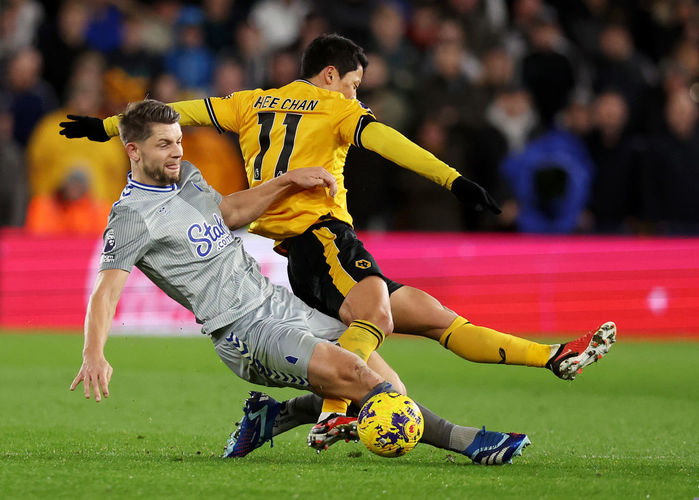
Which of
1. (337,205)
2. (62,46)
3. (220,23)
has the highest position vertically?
(220,23)

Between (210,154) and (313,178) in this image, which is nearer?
(313,178)

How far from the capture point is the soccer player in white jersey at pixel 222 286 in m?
5.23

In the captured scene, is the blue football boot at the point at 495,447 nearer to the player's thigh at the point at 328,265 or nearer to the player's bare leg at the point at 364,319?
the player's bare leg at the point at 364,319

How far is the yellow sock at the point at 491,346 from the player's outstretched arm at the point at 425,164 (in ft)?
2.19

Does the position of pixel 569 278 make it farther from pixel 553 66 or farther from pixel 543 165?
pixel 553 66

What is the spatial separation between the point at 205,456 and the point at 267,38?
31.9 ft

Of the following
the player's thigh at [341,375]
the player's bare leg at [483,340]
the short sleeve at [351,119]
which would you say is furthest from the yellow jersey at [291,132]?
the player's thigh at [341,375]

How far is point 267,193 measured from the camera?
19.2 ft

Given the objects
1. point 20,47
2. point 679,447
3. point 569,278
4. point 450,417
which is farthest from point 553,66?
point 679,447

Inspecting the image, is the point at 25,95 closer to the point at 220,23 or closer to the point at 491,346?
the point at 220,23

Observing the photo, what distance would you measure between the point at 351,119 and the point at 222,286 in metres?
1.12

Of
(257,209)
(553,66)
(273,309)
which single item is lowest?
(273,309)

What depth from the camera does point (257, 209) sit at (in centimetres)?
586

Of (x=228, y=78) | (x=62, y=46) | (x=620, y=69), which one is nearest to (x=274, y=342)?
(x=228, y=78)
